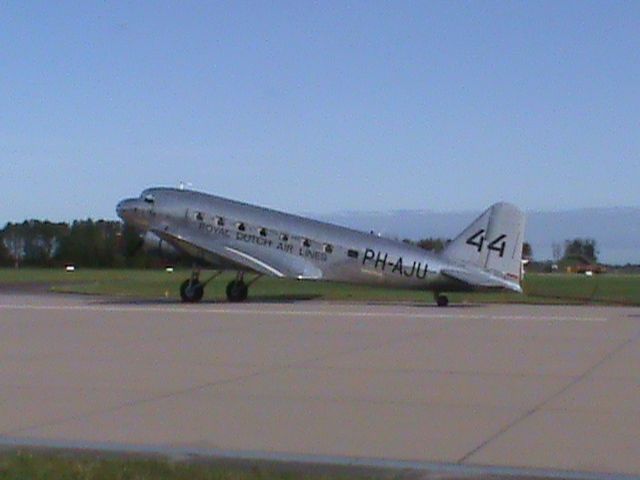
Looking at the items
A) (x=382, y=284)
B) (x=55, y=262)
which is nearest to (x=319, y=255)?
(x=382, y=284)

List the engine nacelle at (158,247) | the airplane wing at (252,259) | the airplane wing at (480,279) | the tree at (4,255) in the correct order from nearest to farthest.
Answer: the airplane wing at (480,279)
the airplane wing at (252,259)
the engine nacelle at (158,247)
the tree at (4,255)

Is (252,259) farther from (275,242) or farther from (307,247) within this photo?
(307,247)

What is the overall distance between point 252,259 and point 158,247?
3636 millimetres

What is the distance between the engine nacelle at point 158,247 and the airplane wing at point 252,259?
29.0 inches

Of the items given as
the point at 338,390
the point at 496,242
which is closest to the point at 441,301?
the point at 496,242

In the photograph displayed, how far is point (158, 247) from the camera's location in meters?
38.1

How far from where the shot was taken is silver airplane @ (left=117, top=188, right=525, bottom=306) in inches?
1325

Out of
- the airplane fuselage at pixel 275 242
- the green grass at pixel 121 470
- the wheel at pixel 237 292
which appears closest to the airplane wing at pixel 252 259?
the airplane fuselage at pixel 275 242

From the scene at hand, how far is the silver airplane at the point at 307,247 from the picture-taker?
33.7 m

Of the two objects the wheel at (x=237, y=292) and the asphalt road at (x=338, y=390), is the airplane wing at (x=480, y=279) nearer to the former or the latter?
the wheel at (x=237, y=292)

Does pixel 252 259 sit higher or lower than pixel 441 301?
higher

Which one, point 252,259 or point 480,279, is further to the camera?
point 252,259

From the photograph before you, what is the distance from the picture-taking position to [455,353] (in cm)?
1756

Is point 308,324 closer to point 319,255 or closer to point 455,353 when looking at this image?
point 455,353
